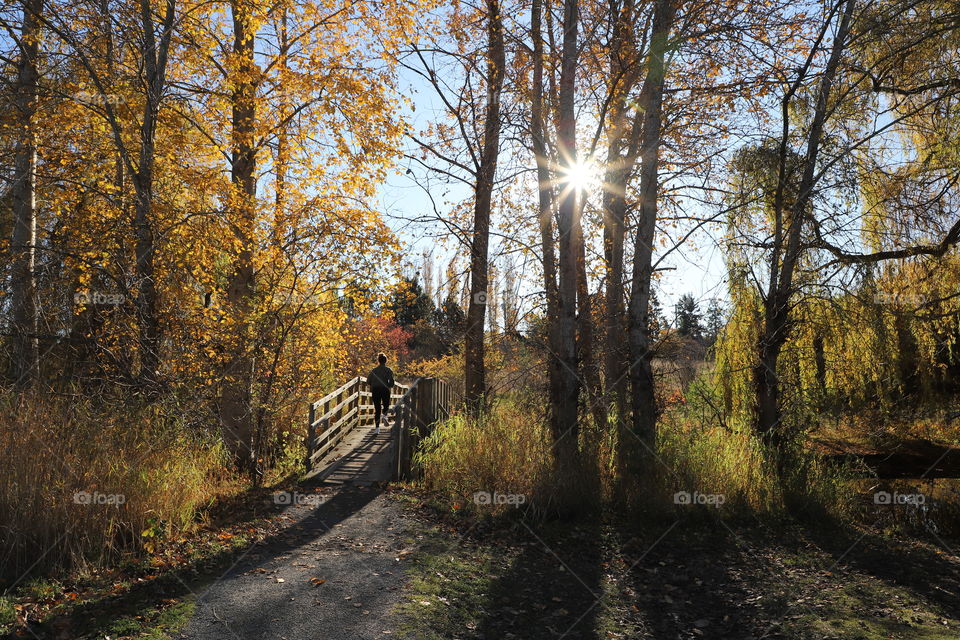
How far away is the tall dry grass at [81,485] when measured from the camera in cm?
556

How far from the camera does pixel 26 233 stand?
37.1 feet

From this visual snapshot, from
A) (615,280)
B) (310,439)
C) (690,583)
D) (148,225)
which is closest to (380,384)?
(310,439)

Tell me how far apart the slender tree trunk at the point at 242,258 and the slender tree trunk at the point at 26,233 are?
9.09 feet

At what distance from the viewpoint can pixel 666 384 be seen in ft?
39.8

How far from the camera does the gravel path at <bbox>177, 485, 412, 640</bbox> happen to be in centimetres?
477

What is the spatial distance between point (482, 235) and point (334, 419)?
577 cm

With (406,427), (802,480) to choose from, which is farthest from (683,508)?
(406,427)
